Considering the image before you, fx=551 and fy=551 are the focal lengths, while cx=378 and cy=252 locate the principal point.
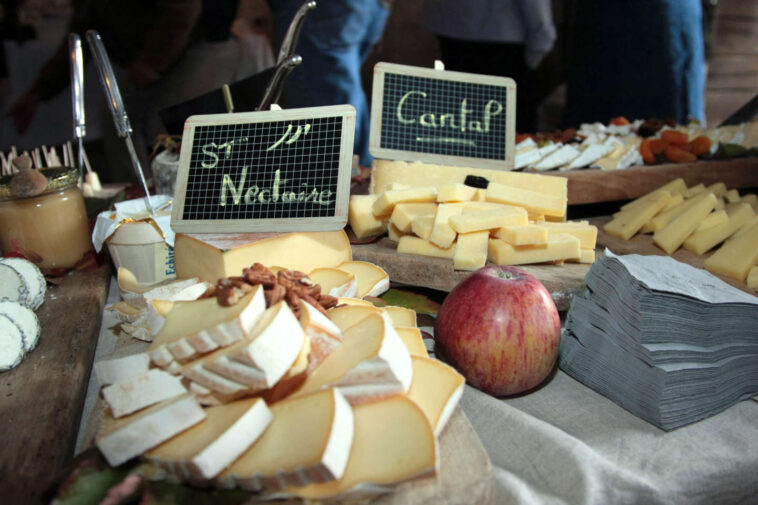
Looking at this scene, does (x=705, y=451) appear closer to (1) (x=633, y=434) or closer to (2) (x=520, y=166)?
(1) (x=633, y=434)

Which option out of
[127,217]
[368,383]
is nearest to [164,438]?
[368,383]

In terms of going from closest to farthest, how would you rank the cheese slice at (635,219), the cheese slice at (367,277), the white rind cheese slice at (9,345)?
the white rind cheese slice at (9,345) → the cheese slice at (367,277) → the cheese slice at (635,219)

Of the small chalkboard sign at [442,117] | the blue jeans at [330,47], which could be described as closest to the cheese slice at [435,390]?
the small chalkboard sign at [442,117]

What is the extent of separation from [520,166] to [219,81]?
2.91 metres

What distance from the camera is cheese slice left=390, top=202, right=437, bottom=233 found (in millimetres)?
1543

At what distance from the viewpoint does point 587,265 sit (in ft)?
4.94

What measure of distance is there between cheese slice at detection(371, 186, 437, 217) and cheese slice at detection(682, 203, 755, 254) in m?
0.77

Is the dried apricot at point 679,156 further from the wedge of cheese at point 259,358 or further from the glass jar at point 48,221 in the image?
the glass jar at point 48,221

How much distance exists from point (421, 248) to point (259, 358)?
2.59ft

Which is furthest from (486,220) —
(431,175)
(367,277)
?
(431,175)

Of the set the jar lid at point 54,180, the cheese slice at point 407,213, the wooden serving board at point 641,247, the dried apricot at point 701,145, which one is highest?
the jar lid at point 54,180

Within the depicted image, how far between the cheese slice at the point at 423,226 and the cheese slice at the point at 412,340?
456mm

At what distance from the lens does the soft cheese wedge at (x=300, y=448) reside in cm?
74

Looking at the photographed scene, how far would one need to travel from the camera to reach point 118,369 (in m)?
0.90
